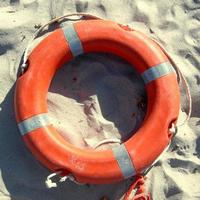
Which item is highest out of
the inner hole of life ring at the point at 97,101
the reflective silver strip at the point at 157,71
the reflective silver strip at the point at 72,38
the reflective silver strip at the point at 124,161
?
the reflective silver strip at the point at 72,38

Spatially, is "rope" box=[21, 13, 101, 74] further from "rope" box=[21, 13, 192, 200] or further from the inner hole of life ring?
the inner hole of life ring

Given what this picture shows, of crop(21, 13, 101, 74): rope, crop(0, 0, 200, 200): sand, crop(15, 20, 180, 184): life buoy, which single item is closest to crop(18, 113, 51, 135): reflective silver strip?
crop(15, 20, 180, 184): life buoy

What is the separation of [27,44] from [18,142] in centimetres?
49

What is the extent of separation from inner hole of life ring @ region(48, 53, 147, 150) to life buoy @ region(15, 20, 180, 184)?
0.09m

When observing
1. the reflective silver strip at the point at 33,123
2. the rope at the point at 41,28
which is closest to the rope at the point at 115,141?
the rope at the point at 41,28

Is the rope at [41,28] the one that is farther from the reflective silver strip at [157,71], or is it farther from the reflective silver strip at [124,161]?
the reflective silver strip at [124,161]

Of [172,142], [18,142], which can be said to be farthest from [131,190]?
[18,142]

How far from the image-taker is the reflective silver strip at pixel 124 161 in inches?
116

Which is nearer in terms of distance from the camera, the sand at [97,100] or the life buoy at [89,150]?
the life buoy at [89,150]

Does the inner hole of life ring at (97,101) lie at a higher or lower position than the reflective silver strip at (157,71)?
lower

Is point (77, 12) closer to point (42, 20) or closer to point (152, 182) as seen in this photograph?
point (42, 20)

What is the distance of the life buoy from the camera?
116 inches

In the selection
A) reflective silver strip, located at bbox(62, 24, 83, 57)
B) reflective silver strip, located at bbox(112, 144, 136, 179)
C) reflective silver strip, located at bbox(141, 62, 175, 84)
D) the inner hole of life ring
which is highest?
reflective silver strip, located at bbox(62, 24, 83, 57)

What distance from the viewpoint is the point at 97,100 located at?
3.14m
